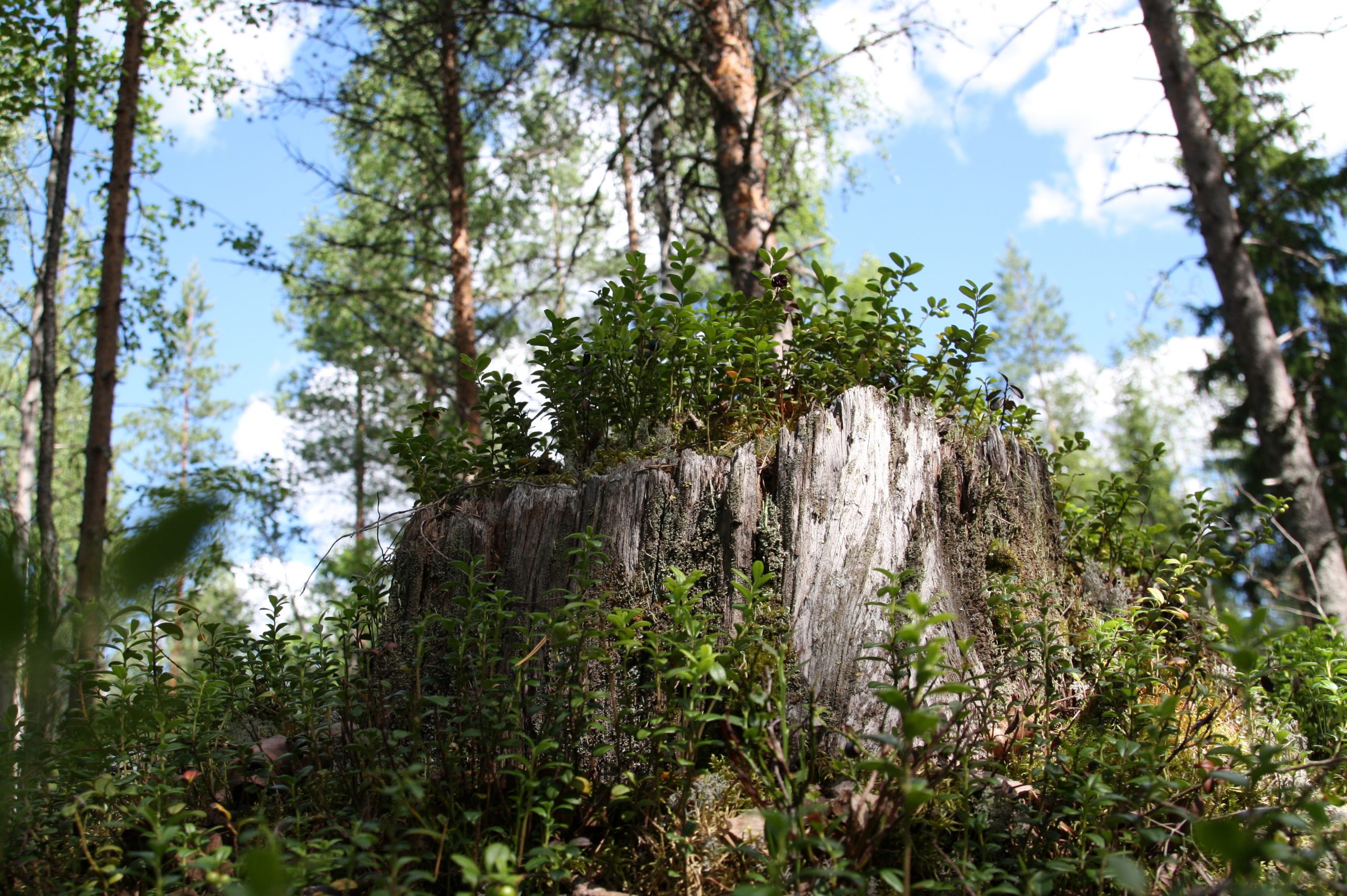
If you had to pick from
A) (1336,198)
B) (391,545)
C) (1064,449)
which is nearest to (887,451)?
(1064,449)

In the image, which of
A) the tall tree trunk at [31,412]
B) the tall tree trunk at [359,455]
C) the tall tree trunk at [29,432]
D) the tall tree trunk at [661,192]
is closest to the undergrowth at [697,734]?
the tall tree trunk at [661,192]

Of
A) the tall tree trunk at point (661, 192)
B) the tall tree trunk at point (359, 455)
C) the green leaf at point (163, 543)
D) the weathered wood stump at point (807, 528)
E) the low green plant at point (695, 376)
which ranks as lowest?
the green leaf at point (163, 543)

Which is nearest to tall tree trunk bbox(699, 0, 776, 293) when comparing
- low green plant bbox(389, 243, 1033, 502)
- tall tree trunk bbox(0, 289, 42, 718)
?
low green plant bbox(389, 243, 1033, 502)

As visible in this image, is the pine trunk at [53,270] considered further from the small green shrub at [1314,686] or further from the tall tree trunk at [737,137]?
the small green shrub at [1314,686]

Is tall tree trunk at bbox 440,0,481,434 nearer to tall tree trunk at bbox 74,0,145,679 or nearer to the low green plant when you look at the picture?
tall tree trunk at bbox 74,0,145,679

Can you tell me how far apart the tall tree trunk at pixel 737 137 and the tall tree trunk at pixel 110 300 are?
657 cm

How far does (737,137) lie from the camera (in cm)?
706

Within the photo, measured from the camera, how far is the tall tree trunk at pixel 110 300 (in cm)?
856

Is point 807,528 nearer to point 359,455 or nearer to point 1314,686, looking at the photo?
point 1314,686

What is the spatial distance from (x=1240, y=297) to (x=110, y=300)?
11.2 meters

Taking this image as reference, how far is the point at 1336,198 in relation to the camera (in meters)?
16.8

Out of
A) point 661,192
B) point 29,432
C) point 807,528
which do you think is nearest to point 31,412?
point 29,432

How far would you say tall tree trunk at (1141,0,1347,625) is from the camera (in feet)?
22.4

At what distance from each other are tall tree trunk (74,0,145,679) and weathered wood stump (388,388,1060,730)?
6.42 metres
